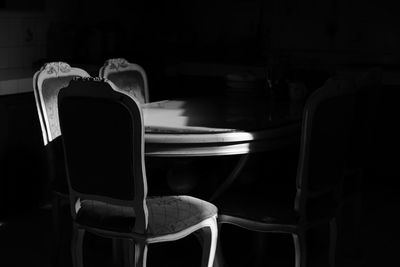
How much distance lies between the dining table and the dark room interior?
0.08 metres

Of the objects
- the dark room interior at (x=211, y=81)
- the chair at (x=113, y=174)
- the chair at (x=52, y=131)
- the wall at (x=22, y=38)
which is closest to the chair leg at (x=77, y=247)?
the chair at (x=113, y=174)

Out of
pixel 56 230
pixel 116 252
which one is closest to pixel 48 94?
pixel 56 230

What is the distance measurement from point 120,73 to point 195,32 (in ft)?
7.81

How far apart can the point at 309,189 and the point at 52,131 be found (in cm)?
123

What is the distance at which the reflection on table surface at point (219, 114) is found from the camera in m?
2.86

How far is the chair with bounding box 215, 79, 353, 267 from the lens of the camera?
2.62m

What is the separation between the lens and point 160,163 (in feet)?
11.5

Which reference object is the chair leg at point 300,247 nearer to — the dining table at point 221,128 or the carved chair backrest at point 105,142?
the dining table at point 221,128

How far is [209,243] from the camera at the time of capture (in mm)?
2729

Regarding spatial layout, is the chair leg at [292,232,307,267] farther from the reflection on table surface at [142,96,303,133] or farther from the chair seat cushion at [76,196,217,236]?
the reflection on table surface at [142,96,303,133]

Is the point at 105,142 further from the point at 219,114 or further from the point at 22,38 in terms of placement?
the point at 22,38

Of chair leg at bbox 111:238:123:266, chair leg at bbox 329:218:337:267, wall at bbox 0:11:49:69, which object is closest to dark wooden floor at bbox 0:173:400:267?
chair leg at bbox 111:238:123:266

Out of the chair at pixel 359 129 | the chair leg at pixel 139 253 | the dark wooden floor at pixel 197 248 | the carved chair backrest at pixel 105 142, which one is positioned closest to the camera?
the carved chair backrest at pixel 105 142

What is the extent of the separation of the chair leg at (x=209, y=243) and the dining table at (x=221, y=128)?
0.81ft
